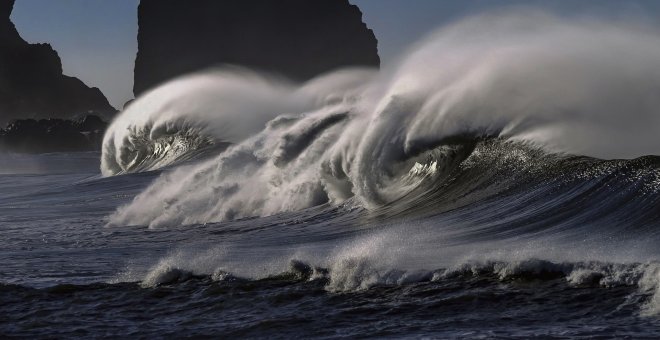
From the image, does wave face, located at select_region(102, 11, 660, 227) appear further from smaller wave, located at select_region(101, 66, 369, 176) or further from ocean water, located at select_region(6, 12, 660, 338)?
smaller wave, located at select_region(101, 66, 369, 176)

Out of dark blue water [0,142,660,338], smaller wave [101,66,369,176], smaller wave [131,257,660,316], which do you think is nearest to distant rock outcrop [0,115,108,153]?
smaller wave [101,66,369,176]

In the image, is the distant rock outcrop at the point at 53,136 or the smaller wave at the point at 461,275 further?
the distant rock outcrop at the point at 53,136

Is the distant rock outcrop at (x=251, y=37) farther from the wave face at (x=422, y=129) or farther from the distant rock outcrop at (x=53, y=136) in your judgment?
the wave face at (x=422, y=129)

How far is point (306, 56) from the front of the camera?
14500 centimetres

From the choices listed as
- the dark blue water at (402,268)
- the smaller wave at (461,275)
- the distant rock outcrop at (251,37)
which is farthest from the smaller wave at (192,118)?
the distant rock outcrop at (251,37)

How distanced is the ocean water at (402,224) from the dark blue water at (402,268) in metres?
0.03

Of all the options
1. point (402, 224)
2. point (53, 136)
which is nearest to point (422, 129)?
point (402, 224)

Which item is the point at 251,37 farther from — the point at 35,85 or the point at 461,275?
the point at 461,275

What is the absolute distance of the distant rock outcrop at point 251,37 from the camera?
14550cm

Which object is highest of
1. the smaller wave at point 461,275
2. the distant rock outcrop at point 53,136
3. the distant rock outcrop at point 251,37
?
the distant rock outcrop at point 251,37

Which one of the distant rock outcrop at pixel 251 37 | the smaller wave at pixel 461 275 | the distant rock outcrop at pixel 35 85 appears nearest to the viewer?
the smaller wave at pixel 461 275

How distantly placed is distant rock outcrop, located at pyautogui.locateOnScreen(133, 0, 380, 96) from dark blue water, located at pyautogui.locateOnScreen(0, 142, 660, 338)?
130m

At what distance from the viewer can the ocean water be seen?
788 centimetres

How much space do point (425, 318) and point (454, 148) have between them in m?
8.53
